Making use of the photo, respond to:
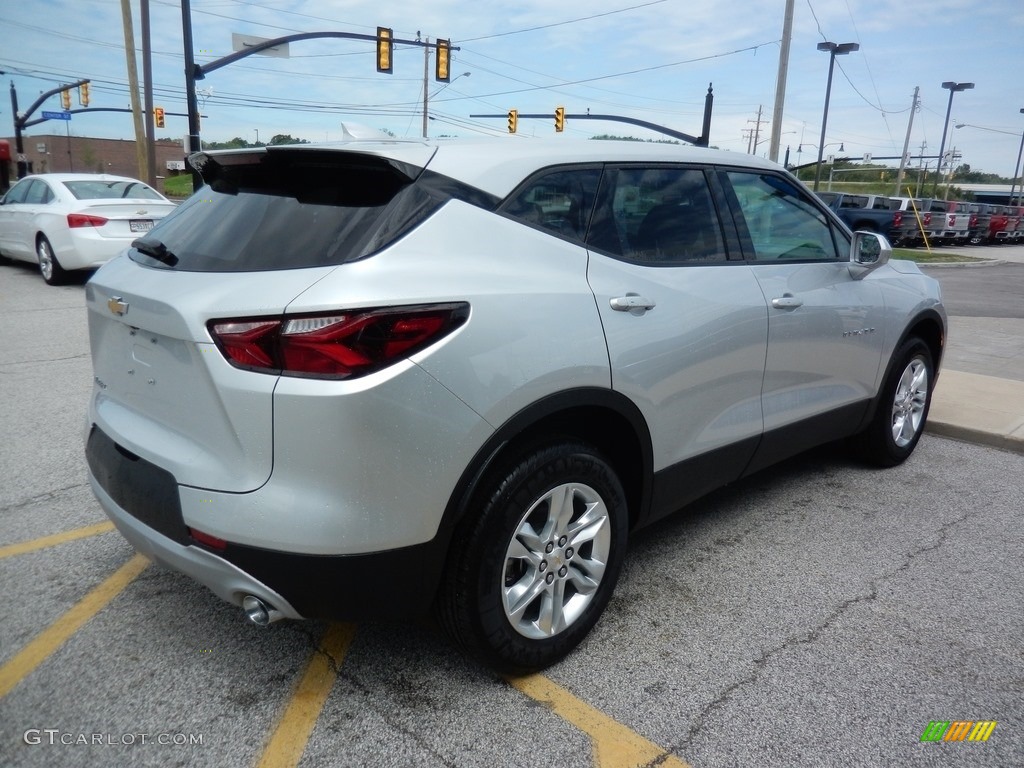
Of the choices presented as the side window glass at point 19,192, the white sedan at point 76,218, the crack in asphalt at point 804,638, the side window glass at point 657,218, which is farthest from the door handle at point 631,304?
the side window glass at point 19,192

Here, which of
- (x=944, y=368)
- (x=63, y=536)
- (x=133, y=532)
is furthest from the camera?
(x=944, y=368)

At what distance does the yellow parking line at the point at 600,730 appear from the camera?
7.37ft

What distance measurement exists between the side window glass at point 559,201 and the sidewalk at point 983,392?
12.9 feet

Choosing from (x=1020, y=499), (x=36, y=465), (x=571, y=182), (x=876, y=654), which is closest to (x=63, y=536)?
(x=36, y=465)

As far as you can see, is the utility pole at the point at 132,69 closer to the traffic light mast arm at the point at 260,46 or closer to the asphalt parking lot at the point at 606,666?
the traffic light mast arm at the point at 260,46

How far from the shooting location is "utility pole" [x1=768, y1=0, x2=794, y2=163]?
2155cm

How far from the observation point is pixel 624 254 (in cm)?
283

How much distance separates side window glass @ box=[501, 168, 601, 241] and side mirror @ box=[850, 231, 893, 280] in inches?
71.7

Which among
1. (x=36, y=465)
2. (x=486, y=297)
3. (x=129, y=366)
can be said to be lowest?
(x=36, y=465)

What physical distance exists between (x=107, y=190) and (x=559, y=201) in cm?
1106

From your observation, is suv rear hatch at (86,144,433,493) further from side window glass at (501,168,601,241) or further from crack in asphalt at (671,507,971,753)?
crack in asphalt at (671,507,971,753)

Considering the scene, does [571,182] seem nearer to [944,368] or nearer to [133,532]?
[133,532]

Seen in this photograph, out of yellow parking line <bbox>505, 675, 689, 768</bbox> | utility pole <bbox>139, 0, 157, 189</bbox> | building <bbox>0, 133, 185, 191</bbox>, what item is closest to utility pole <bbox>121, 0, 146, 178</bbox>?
utility pole <bbox>139, 0, 157, 189</bbox>

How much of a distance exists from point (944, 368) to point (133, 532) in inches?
290
